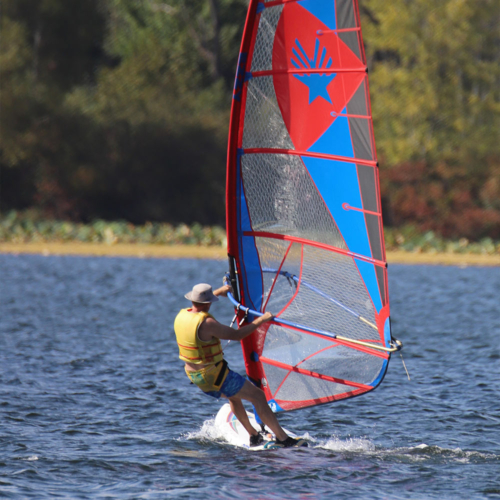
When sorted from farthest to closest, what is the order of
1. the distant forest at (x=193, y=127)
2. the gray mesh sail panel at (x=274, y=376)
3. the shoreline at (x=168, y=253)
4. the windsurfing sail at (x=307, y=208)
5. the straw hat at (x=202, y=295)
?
the distant forest at (x=193, y=127) → the shoreline at (x=168, y=253) → the gray mesh sail panel at (x=274, y=376) → the windsurfing sail at (x=307, y=208) → the straw hat at (x=202, y=295)

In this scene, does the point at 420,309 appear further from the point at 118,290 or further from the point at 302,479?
the point at 302,479

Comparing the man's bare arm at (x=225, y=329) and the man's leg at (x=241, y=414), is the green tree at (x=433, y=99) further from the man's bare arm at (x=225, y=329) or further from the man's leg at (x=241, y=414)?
the man's bare arm at (x=225, y=329)

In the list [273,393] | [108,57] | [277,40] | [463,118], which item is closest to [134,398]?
[273,393]

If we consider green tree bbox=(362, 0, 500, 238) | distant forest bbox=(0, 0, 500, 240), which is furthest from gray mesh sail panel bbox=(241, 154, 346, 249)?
green tree bbox=(362, 0, 500, 238)

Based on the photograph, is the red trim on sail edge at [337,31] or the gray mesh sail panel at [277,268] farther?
the gray mesh sail panel at [277,268]

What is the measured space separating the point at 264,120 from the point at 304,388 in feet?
8.49

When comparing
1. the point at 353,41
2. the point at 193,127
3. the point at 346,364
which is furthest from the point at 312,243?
the point at 193,127

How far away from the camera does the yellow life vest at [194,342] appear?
7.27m

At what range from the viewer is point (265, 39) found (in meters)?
7.52

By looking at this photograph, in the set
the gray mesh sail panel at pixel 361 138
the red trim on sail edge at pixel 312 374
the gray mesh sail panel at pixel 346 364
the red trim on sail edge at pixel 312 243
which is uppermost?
the gray mesh sail panel at pixel 361 138

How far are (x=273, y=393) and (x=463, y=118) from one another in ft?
87.2

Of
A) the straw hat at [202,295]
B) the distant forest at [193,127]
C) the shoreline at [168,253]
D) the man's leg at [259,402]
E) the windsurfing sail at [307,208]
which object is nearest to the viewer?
the straw hat at [202,295]

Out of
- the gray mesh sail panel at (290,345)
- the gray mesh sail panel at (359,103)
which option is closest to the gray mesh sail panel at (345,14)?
the gray mesh sail panel at (359,103)

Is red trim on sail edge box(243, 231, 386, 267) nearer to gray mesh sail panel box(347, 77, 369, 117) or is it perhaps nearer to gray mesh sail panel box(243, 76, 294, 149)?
gray mesh sail panel box(243, 76, 294, 149)
